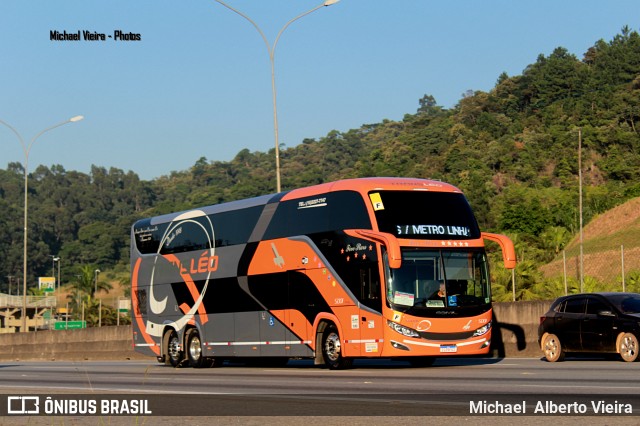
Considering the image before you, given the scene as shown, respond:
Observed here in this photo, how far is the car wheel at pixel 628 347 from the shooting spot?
2283cm

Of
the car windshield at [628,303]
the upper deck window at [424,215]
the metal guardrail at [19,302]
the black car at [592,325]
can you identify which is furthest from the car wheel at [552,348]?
the metal guardrail at [19,302]

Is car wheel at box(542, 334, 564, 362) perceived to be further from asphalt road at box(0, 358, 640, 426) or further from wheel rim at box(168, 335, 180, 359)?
wheel rim at box(168, 335, 180, 359)

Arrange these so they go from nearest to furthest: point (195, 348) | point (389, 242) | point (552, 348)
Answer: point (389, 242)
point (552, 348)
point (195, 348)

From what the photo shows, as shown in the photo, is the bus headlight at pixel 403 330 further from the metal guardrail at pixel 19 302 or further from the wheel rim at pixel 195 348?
the metal guardrail at pixel 19 302

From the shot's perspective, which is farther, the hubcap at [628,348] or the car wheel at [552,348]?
the car wheel at [552,348]

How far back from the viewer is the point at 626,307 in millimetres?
23578

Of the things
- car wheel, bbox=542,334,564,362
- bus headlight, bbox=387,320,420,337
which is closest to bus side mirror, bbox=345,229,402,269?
bus headlight, bbox=387,320,420,337

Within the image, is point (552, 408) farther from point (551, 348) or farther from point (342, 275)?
point (551, 348)

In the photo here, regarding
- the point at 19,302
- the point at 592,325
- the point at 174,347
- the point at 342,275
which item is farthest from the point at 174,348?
the point at 19,302

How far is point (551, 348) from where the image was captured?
983 inches

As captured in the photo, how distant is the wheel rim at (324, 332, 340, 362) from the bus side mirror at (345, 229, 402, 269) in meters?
2.63

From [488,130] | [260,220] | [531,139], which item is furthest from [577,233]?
[260,220]

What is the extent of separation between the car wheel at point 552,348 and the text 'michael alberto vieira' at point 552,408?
11960 millimetres

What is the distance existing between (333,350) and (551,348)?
16.3 feet
